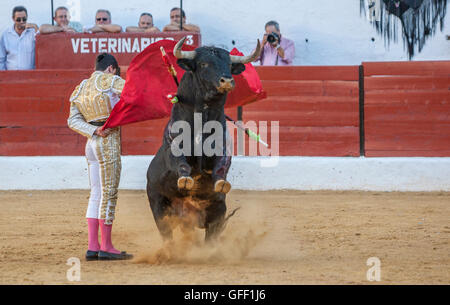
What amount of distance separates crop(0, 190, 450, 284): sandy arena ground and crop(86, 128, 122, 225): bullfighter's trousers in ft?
1.04

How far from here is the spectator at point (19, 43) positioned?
9.17 metres

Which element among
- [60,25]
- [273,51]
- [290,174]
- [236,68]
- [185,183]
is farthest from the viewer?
[60,25]

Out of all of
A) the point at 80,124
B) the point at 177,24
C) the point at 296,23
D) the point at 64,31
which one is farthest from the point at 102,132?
the point at 296,23

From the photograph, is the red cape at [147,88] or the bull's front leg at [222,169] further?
the red cape at [147,88]

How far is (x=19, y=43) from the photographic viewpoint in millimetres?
9188

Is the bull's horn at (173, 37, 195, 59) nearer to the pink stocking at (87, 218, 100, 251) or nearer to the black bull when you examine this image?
the black bull

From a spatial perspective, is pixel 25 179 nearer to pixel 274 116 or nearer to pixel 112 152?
pixel 274 116

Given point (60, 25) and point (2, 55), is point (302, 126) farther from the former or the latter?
point (2, 55)

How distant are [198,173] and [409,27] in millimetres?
6569

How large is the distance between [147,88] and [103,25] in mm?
4876

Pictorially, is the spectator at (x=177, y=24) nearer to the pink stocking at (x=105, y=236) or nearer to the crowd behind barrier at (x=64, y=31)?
the crowd behind barrier at (x=64, y=31)

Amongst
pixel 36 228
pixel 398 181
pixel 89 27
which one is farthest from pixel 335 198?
pixel 89 27

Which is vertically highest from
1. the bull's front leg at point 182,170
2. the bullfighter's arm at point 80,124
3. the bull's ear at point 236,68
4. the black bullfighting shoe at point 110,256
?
the bull's ear at point 236,68

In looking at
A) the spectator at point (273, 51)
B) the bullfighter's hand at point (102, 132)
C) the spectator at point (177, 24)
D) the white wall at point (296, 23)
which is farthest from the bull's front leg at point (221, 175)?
the white wall at point (296, 23)
